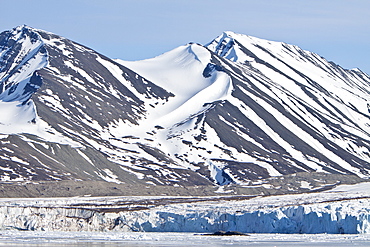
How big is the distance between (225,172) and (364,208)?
10751cm

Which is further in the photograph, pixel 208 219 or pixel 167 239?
pixel 208 219

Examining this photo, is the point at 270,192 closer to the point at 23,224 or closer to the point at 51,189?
the point at 51,189

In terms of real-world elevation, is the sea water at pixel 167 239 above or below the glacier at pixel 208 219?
below

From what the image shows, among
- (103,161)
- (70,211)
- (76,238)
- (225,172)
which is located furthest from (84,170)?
(76,238)

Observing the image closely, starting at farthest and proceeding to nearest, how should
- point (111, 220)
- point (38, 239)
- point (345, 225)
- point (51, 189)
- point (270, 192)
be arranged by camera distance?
1. point (270, 192)
2. point (51, 189)
3. point (111, 220)
4. point (345, 225)
5. point (38, 239)

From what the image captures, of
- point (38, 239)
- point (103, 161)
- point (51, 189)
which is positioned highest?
point (103, 161)

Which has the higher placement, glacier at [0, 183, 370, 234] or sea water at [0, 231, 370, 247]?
glacier at [0, 183, 370, 234]

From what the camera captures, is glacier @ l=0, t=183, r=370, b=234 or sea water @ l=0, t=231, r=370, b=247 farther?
glacier @ l=0, t=183, r=370, b=234

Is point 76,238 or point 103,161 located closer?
point 76,238

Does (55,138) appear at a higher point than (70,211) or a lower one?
higher

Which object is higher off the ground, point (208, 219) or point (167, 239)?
point (208, 219)

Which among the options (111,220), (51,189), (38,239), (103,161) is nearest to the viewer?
(38,239)

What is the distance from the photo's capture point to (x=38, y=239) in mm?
77688

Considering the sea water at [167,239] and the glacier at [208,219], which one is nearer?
the sea water at [167,239]
